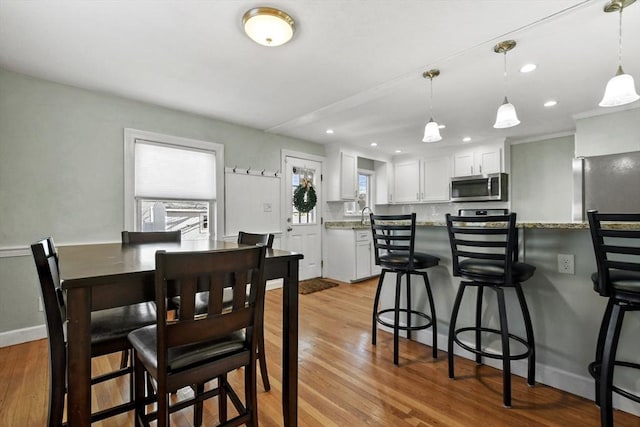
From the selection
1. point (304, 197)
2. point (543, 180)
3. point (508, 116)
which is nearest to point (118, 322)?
point (508, 116)

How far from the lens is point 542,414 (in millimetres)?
1560

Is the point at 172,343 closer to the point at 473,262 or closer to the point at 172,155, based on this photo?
the point at 473,262

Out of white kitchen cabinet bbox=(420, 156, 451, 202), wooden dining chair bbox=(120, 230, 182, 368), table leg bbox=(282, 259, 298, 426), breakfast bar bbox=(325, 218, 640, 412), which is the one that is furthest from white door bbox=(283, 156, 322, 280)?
table leg bbox=(282, 259, 298, 426)

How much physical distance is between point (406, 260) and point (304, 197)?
278cm

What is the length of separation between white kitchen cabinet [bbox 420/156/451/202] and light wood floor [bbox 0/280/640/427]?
3721 mm

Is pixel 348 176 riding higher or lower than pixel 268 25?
lower

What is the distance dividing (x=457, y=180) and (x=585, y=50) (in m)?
3.09

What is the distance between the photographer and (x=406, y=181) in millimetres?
6020

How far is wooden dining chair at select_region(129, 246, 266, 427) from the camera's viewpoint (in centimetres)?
→ 94

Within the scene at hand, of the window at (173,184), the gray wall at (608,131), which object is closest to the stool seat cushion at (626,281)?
the gray wall at (608,131)

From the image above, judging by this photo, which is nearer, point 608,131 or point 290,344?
point 290,344

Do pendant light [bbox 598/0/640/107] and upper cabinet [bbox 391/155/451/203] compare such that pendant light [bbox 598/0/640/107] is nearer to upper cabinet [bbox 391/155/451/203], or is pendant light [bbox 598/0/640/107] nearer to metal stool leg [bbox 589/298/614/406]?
metal stool leg [bbox 589/298/614/406]

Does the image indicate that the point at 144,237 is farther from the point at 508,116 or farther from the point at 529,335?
the point at 508,116

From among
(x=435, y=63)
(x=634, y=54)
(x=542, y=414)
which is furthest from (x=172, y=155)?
(x=634, y=54)
